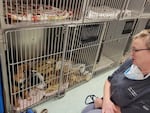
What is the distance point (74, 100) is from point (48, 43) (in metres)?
0.74

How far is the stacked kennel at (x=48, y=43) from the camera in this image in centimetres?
111

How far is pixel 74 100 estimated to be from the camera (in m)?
1.76

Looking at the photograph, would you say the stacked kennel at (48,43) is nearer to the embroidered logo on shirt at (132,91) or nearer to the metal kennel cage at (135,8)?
the metal kennel cage at (135,8)

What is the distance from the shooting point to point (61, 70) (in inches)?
61.9

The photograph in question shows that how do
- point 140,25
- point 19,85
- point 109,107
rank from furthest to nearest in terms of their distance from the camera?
point 140,25 < point 19,85 < point 109,107

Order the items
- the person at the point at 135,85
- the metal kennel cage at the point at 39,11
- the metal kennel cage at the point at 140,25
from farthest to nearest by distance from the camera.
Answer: the metal kennel cage at the point at 140,25 < the metal kennel cage at the point at 39,11 < the person at the point at 135,85

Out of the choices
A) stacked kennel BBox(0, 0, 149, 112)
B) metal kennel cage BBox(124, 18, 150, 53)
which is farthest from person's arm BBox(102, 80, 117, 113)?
metal kennel cage BBox(124, 18, 150, 53)

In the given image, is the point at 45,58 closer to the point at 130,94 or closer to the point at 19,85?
the point at 19,85

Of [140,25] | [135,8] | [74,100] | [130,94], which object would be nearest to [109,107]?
[130,94]

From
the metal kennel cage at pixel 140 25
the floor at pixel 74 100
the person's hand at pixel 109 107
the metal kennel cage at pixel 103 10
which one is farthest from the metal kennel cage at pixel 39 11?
the metal kennel cage at pixel 140 25

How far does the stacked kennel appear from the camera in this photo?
111 cm

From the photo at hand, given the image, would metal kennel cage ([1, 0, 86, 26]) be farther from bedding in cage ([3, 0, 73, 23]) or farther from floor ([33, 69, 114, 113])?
floor ([33, 69, 114, 113])

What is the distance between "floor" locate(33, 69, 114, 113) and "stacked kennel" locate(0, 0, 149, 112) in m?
0.06

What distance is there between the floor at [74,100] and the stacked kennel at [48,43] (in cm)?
6
